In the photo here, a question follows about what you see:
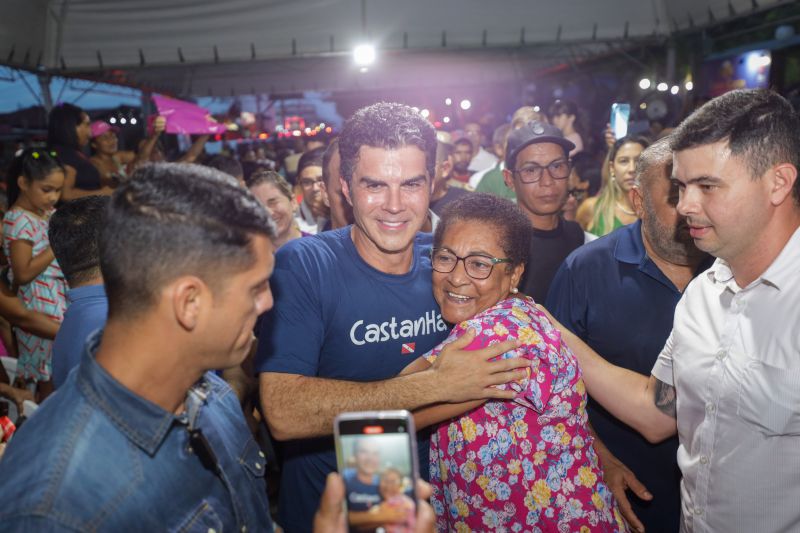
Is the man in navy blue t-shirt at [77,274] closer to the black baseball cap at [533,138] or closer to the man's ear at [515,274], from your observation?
the man's ear at [515,274]

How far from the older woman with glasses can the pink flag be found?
20.8 ft

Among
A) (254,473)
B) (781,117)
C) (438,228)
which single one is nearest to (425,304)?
(438,228)

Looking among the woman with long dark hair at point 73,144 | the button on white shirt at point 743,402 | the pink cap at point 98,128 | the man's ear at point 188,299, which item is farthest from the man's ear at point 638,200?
the pink cap at point 98,128

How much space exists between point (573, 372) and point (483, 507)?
1.61 ft

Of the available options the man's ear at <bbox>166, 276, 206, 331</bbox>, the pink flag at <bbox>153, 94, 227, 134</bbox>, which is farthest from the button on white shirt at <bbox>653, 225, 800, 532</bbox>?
the pink flag at <bbox>153, 94, 227, 134</bbox>

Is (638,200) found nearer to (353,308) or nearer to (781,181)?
(781,181)

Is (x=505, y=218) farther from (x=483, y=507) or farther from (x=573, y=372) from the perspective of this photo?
(x=483, y=507)

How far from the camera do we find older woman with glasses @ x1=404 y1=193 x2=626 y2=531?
5.82ft

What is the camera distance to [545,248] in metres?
3.64

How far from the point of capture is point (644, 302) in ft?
8.28

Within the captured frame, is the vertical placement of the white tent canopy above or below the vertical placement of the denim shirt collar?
above

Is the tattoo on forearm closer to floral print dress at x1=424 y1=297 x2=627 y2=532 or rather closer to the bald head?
floral print dress at x1=424 y1=297 x2=627 y2=532

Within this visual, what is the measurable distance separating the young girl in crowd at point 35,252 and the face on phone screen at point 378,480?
3523 millimetres

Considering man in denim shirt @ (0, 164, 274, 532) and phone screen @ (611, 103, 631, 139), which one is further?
phone screen @ (611, 103, 631, 139)
